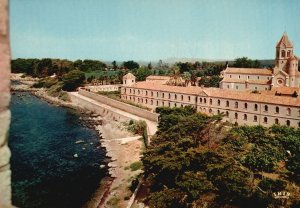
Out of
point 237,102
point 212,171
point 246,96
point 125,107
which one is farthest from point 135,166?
point 125,107

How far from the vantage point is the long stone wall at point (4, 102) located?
8.10 feet

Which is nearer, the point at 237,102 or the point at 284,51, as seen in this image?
the point at 237,102

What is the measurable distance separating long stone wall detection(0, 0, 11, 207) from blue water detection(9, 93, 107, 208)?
22.5 meters

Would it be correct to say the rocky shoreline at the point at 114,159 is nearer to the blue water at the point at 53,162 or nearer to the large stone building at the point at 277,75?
the blue water at the point at 53,162

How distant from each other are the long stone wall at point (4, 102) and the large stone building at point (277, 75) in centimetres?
5752

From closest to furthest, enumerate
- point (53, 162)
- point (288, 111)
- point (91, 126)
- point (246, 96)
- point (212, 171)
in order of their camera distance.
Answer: point (212, 171)
point (53, 162)
point (288, 111)
point (246, 96)
point (91, 126)

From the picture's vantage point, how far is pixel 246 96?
41812mm

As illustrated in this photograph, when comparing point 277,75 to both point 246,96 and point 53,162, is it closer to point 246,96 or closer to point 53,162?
point 246,96

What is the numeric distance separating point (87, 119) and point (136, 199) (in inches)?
1273

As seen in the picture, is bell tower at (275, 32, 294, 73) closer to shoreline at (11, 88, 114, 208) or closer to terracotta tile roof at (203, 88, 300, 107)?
terracotta tile roof at (203, 88, 300, 107)

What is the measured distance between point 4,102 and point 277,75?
189 ft

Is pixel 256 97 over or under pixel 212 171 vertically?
Result: over

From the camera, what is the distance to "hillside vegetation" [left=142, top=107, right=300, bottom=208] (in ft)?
61.0

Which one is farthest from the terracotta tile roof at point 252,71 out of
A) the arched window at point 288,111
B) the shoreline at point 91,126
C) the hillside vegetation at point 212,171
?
the hillside vegetation at point 212,171
